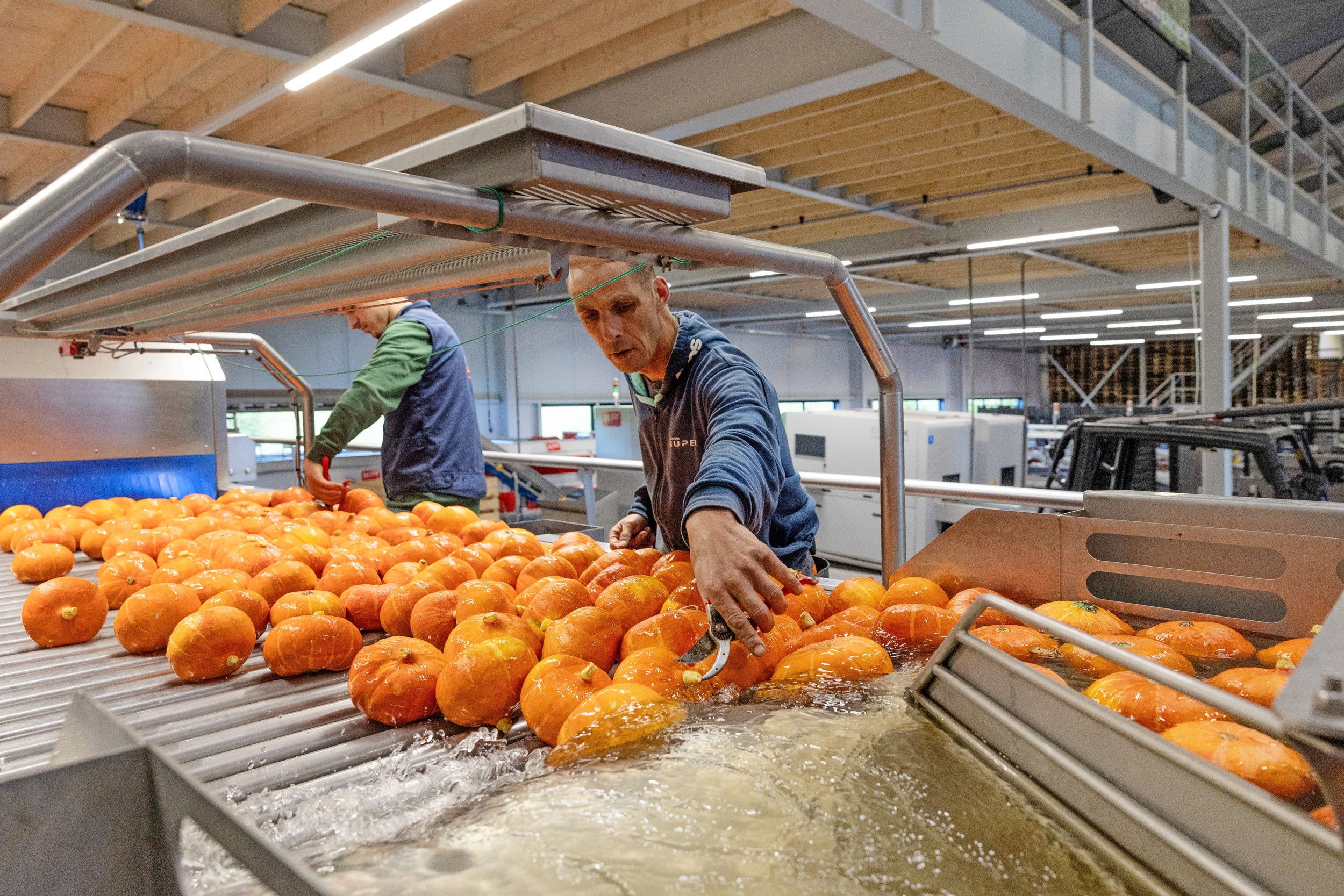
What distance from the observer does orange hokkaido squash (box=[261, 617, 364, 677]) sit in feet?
5.31

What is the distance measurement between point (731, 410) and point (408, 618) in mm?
875

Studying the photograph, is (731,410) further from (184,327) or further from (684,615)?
(184,327)

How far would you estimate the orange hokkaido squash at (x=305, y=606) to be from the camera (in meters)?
1.79

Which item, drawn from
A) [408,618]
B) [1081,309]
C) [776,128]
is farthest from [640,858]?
[1081,309]

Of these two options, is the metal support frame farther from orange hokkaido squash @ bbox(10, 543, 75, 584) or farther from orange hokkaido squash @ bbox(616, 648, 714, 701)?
orange hokkaido squash @ bbox(10, 543, 75, 584)

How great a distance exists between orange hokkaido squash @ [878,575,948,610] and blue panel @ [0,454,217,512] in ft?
12.4

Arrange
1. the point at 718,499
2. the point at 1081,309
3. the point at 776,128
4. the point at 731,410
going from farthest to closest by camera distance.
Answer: the point at 1081,309 < the point at 776,128 < the point at 731,410 < the point at 718,499

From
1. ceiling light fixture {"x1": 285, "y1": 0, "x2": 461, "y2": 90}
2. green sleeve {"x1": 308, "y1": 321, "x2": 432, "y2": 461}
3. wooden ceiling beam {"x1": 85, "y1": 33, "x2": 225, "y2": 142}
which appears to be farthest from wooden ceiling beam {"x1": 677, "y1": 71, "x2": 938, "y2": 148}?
wooden ceiling beam {"x1": 85, "y1": 33, "x2": 225, "y2": 142}

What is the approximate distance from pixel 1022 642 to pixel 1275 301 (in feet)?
48.7

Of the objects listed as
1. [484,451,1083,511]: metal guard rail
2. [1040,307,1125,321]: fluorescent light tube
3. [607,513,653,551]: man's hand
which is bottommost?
[607,513,653,551]: man's hand

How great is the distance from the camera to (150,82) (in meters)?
5.32

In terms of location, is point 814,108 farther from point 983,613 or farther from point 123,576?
point 123,576

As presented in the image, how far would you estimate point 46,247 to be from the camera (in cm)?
78

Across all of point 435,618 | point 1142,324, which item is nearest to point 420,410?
point 435,618
